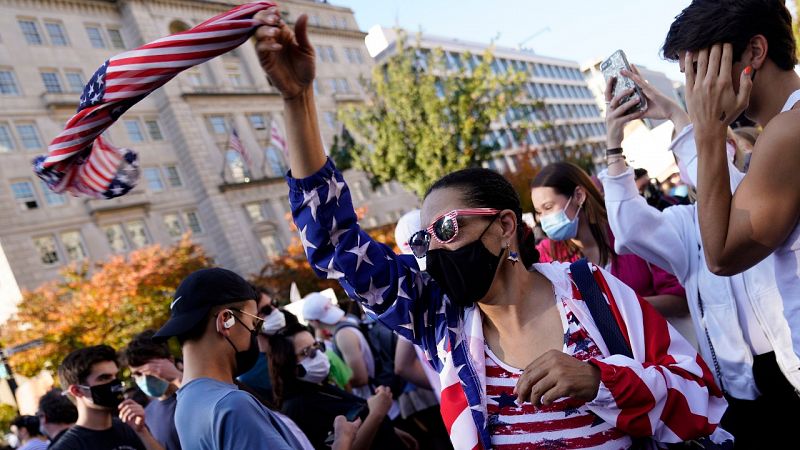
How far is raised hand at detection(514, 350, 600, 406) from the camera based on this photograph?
1.78 metres

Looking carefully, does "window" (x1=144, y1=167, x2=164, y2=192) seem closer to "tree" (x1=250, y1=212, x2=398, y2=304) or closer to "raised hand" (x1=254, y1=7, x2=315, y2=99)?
"tree" (x1=250, y1=212, x2=398, y2=304)

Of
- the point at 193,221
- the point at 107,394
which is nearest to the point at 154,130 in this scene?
the point at 193,221

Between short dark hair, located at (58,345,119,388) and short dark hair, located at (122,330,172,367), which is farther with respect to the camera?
short dark hair, located at (122,330,172,367)

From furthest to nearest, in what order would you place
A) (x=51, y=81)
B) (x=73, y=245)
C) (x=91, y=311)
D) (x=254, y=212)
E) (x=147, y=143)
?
(x=254, y=212) → (x=147, y=143) → (x=51, y=81) → (x=73, y=245) → (x=91, y=311)

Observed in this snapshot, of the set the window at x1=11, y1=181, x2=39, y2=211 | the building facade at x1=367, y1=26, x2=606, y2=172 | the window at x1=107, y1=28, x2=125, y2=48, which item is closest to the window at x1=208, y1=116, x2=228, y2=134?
the window at x1=107, y1=28, x2=125, y2=48

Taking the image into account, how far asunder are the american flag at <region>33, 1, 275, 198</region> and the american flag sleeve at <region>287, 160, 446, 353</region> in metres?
0.52

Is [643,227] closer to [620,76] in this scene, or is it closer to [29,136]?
[620,76]

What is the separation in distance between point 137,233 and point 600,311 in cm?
3706

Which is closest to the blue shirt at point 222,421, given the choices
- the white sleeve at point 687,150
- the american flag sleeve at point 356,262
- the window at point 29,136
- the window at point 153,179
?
the american flag sleeve at point 356,262

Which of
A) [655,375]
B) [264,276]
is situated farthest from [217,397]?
[264,276]

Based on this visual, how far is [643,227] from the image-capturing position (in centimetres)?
290

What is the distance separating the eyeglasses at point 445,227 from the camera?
218 cm

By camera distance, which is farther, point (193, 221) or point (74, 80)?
point (193, 221)

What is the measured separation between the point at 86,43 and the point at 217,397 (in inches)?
1606
